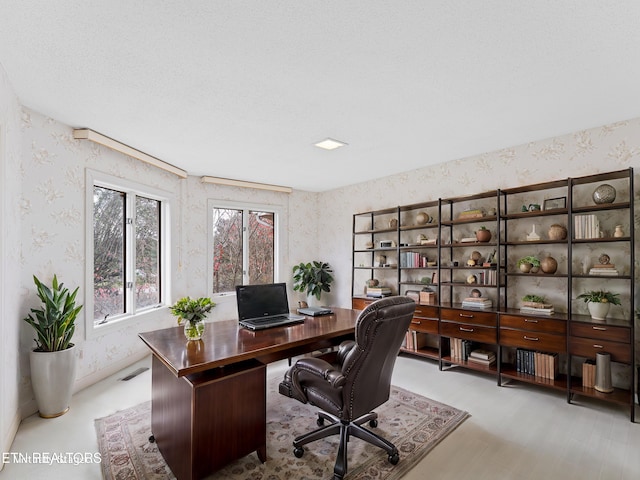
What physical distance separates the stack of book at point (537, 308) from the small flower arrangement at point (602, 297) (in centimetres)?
29

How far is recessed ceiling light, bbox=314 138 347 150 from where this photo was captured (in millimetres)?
3406

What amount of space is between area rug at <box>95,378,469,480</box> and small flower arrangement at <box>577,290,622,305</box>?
1508 millimetres

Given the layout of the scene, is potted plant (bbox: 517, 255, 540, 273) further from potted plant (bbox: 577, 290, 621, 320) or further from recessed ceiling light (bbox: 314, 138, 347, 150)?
recessed ceiling light (bbox: 314, 138, 347, 150)

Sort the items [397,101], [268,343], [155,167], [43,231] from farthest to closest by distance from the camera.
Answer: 1. [155,167]
2. [43,231]
3. [397,101]
4. [268,343]

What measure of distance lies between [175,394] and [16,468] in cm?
116

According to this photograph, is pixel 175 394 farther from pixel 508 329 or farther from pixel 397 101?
pixel 508 329

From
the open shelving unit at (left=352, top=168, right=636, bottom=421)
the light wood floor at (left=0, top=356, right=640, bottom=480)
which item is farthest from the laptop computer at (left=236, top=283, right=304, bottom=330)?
the open shelving unit at (left=352, top=168, right=636, bottom=421)

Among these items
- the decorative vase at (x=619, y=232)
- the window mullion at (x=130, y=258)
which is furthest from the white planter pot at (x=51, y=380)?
the decorative vase at (x=619, y=232)

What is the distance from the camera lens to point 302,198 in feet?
19.7

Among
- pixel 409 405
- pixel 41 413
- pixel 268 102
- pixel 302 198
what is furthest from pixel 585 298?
pixel 41 413

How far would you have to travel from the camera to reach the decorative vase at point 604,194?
9.36ft

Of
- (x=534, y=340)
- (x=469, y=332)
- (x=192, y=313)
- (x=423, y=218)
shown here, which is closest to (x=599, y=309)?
(x=534, y=340)

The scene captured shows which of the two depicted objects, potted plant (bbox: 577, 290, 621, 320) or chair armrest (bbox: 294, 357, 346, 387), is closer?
chair armrest (bbox: 294, 357, 346, 387)

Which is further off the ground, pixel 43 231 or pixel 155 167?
pixel 155 167
